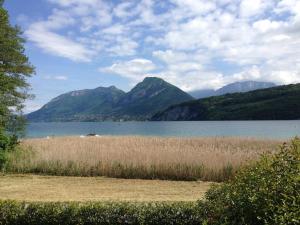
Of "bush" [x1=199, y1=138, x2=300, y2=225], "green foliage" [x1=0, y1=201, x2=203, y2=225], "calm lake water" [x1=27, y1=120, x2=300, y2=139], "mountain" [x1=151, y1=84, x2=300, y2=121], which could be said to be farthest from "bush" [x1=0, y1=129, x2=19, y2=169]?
"mountain" [x1=151, y1=84, x2=300, y2=121]

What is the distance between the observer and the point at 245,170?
279 inches

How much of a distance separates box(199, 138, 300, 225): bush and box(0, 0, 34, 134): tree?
16392mm

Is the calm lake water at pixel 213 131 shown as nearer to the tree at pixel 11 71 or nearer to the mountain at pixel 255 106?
the tree at pixel 11 71

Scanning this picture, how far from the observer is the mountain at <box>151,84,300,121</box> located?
159500 millimetres

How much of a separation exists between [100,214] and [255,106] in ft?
549

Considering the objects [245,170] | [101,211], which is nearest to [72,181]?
[101,211]

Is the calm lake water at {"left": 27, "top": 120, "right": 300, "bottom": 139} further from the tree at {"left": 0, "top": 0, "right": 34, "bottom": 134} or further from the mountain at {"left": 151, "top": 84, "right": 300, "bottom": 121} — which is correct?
the mountain at {"left": 151, "top": 84, "right": 300, "bottom": 121}

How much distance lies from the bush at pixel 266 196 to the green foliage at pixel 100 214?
5.23ft

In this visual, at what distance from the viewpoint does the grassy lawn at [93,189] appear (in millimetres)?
12906

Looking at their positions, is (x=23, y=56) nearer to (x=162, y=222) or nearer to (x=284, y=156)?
(x=162, y=222)

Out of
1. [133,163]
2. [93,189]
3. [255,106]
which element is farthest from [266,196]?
[255,106]

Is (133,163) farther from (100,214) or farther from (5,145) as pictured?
(100,214)

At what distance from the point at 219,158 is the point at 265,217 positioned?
1119 cm

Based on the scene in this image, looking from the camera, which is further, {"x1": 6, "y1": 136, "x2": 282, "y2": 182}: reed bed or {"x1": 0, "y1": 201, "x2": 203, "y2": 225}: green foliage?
{"x1": 6, "y1": 136, "x2": 282, "y2": 182}: reed bed
